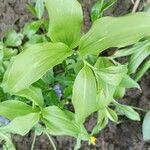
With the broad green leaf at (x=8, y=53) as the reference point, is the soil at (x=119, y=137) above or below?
below

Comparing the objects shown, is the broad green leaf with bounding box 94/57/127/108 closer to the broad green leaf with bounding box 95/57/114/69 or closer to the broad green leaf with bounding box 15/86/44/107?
the broad green leaf with bounding box 95/57/114/69

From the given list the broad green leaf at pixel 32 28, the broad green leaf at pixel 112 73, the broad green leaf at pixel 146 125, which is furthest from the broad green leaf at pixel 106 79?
the broad green leaf at pixel 146 125

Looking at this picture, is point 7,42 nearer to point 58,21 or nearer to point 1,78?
point 1,78

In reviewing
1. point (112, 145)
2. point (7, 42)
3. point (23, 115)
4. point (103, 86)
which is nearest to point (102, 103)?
point (103, 86)

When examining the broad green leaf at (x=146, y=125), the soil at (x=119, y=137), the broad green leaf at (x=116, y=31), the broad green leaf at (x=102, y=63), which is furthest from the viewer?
the soil at (x=119, y=137)

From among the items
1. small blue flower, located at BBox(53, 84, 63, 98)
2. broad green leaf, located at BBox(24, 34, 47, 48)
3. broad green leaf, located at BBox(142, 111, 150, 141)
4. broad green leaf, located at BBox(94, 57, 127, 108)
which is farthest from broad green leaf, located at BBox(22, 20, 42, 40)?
broad green leaf, located at BBox(142, 111, 150, 141)

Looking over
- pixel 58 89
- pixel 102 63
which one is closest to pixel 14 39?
pixel 58 89

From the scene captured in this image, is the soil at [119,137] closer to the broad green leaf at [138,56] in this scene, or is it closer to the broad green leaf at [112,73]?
the broad green leaf at [138,56]

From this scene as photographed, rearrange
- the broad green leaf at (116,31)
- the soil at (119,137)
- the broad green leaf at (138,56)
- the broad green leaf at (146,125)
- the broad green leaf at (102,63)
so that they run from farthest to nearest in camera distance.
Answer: the soil at (119,137)
the broad green leaf at (146,125)
the broad green leaf at (138,56)
the broad green leaf at (102,63)
the broad green leaf at (116,31)

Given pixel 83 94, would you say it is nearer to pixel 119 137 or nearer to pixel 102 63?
pixel 102 63
